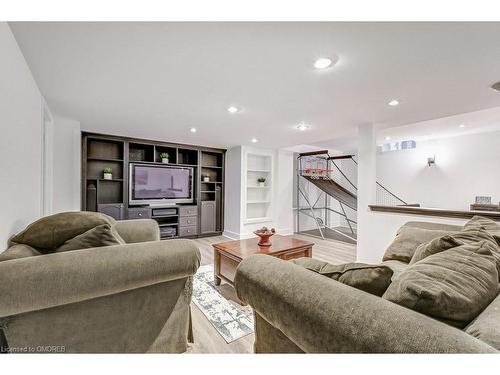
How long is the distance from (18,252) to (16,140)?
2.58 ft

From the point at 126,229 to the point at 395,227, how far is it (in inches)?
124

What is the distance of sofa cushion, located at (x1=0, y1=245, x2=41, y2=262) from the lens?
105cm

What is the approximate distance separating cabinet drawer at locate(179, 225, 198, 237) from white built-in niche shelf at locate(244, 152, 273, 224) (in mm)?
1203

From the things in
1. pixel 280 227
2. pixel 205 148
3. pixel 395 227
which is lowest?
pixel 280 227

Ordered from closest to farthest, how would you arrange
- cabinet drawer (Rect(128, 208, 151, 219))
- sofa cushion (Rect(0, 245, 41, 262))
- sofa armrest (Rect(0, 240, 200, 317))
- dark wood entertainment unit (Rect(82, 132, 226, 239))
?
sofa armrest (Rect(0, 240, 200, 317))
sofa cushion (Rect(0, 245, 41, 262))
dark wood entertainment unit (Rect(82, 132, 226, 239))
cabinet drawer (Rect(128, 208, 151, 219))

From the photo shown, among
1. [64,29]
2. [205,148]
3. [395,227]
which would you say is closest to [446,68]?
[395,227]

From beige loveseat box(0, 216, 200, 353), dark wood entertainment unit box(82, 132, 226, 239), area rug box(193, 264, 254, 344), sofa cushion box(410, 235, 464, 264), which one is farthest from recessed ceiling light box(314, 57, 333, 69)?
dark wood entertainment unit box(82, 132, 226, 239)

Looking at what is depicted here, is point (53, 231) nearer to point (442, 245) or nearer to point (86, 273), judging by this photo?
point (86, 273)

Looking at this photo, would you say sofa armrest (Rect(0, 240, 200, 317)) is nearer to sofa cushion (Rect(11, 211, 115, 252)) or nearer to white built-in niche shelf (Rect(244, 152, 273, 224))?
sofa cushion (Rect(11, 211, 115, 252))

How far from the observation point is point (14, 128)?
1392 millimetres

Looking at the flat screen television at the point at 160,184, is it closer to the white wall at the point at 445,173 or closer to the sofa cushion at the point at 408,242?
the white wall at the point at 445,173

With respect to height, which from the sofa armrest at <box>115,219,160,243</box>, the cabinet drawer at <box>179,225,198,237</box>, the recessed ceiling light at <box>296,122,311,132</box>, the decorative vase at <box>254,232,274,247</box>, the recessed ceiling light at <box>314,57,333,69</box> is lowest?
the cabinet drawer at <box>179,225,198,237</box>

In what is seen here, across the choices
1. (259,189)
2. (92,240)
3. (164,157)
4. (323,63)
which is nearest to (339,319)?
(92,240)
